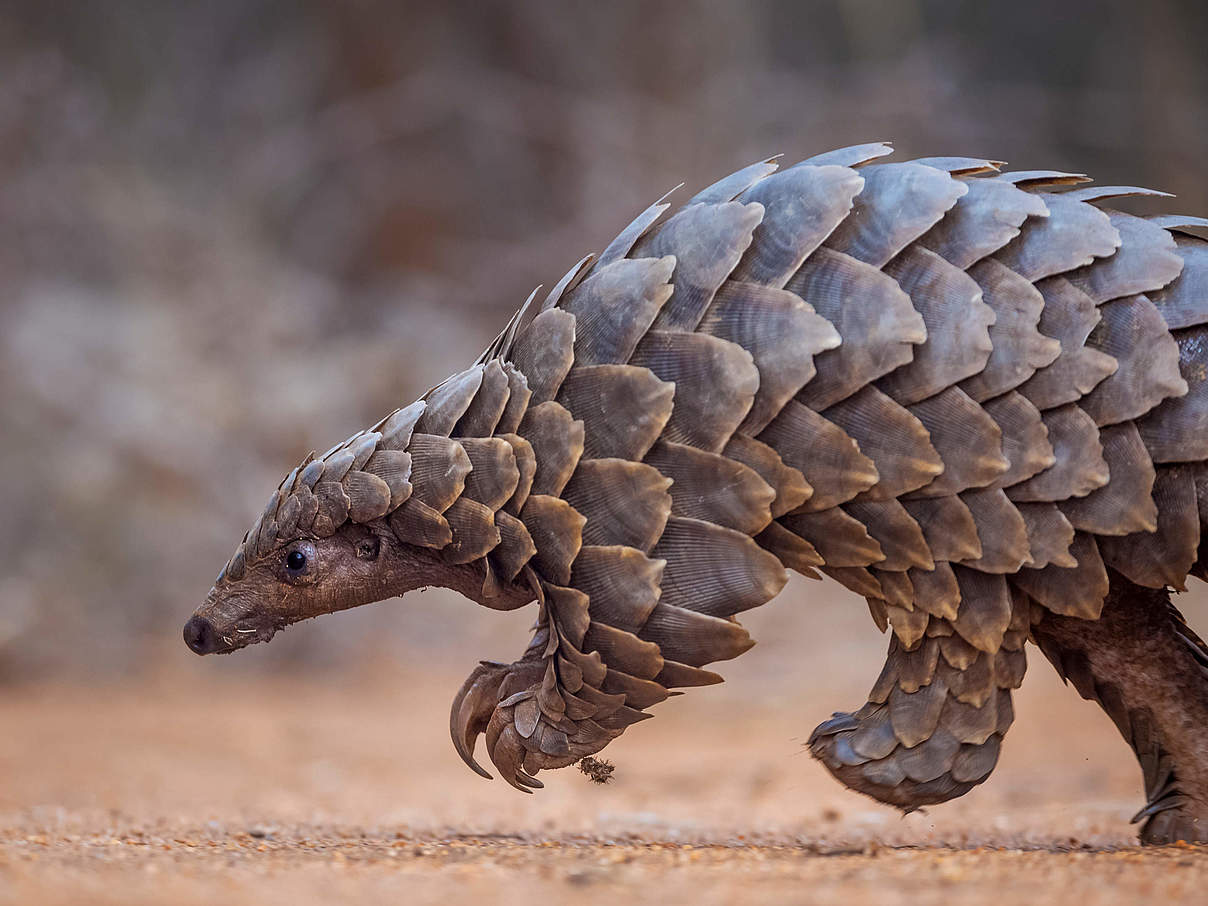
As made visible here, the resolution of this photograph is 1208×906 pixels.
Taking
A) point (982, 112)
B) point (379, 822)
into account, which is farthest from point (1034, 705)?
point (982, 112)

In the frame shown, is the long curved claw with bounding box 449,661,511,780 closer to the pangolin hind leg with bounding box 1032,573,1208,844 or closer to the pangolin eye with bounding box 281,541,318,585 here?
the pangolin eye with bounding box 281,541,318,585

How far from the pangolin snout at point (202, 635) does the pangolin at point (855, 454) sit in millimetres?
504

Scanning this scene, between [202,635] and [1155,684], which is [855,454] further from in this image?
[202,635]

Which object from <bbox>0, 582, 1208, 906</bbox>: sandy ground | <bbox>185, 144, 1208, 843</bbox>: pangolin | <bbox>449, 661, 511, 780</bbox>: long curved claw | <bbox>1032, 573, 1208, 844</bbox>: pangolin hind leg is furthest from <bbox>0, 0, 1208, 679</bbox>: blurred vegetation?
<bbox>1032, 573, 1208, 844</bbox>: pangolin hind leg

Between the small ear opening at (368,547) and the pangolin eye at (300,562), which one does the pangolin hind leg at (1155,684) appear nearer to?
the small ear opening at (368,547)

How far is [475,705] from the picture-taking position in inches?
126

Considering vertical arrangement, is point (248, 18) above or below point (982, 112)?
above

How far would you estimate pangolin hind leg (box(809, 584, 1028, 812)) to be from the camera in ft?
9.47

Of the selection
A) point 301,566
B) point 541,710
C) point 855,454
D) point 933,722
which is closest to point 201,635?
point 301,566

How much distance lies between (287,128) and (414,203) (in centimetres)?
134

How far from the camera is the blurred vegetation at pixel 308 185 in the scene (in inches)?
355

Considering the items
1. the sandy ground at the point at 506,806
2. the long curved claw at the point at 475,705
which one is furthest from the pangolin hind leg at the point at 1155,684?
the long curved claw at the point at 475,705

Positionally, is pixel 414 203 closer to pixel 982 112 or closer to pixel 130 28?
pixel 130 28

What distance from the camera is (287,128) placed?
1118 centimetres
